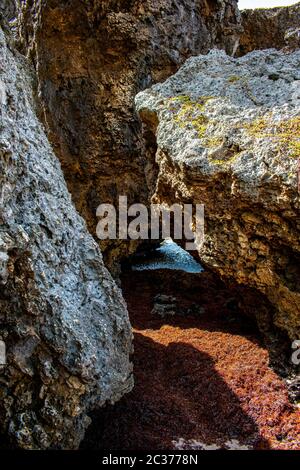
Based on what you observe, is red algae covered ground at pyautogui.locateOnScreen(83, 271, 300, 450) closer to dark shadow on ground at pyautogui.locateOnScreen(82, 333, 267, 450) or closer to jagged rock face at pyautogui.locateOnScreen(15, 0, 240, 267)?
dark shadow on ground at pyautogui.locateOnScreen(82, 333, 267, 450)

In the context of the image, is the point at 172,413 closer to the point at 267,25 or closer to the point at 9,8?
the point at 9,8

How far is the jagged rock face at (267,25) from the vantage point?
19.8 metres

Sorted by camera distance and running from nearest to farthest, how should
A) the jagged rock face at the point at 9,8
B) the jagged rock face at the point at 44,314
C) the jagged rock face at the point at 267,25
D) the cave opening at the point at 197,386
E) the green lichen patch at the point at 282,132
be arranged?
the jagged rock face at the point at 44,314, the cave opening at the point at 197,386, the green lichen patch at the point at 282,132, the jagged rock face at the point at 9,8, the jagged rock face at the point at 267,25

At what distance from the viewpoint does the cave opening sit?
19.6ft

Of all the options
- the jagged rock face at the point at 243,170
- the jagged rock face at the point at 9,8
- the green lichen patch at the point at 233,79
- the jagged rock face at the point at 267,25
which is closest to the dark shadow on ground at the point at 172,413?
the jagged rock face at the point at 243,170

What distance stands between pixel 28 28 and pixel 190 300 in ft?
29.2

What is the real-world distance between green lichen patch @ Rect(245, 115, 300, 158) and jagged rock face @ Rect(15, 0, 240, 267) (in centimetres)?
556

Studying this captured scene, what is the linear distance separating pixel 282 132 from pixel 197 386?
14.4 feet

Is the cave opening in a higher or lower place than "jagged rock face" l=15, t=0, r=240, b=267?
lower

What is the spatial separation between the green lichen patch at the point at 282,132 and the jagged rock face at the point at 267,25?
573 inches

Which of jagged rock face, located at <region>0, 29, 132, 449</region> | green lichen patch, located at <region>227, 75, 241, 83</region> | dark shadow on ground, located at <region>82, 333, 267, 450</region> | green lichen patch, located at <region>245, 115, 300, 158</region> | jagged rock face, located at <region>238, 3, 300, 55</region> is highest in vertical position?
jagged rock face, located at <region>238, 3, 300, 55</region>

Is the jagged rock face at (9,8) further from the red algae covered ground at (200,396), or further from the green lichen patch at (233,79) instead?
the red algae covered ground at (200,396)

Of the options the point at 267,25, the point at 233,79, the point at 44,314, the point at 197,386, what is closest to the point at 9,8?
the point at 267,25

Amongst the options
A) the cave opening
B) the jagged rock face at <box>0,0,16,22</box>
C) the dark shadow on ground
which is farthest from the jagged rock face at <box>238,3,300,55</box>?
the dark shadow on ground
